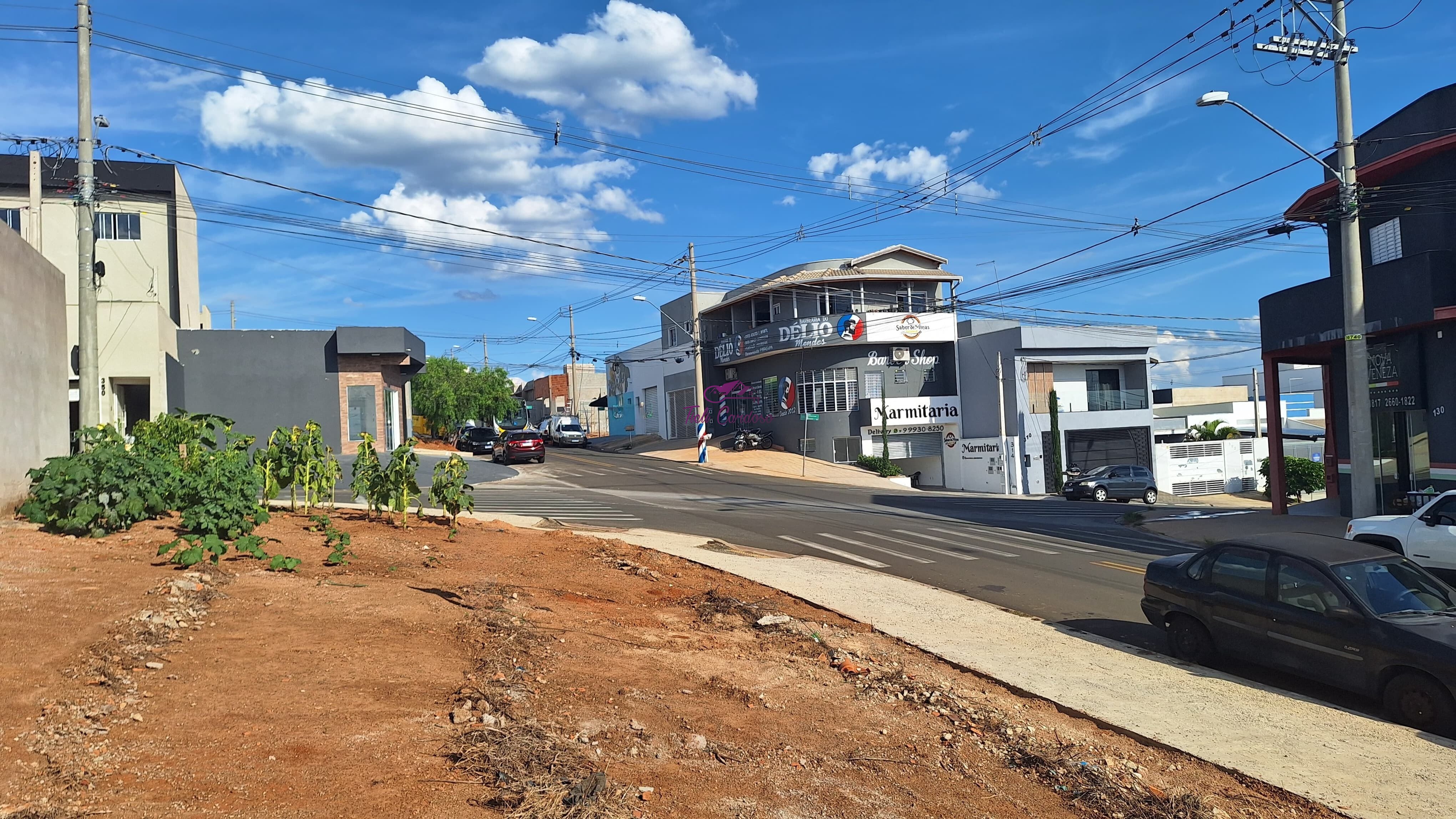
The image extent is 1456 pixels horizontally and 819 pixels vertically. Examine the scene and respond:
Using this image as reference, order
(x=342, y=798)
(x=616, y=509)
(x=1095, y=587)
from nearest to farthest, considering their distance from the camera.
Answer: (x=342, y=798) < (x=1095, y=587) < (x=616, y=509)

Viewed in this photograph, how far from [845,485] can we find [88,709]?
35.6 meters

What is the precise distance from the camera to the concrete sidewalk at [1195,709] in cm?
584

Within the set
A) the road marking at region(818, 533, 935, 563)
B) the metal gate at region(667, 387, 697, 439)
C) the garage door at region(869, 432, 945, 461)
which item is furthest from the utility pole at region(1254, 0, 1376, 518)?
the metal gate at region(667, 387, 697, 439)

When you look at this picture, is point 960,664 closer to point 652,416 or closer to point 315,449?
point 315,449

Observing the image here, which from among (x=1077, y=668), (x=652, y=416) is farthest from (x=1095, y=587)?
(x=652, y=416)

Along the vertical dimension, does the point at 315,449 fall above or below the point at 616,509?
above

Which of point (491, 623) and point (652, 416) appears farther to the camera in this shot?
point (652, 416)

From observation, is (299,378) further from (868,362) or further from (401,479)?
(868,362)

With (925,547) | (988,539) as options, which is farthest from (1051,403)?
(925,547)

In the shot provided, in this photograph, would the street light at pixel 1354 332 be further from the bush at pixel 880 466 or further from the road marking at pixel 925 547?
the bush at pixel 880 466

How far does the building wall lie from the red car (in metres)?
7.32

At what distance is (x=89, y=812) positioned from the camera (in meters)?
3.93

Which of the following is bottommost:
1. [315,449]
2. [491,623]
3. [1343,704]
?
[1343,704]

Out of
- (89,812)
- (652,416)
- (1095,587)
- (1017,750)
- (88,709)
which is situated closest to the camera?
(89,812)
